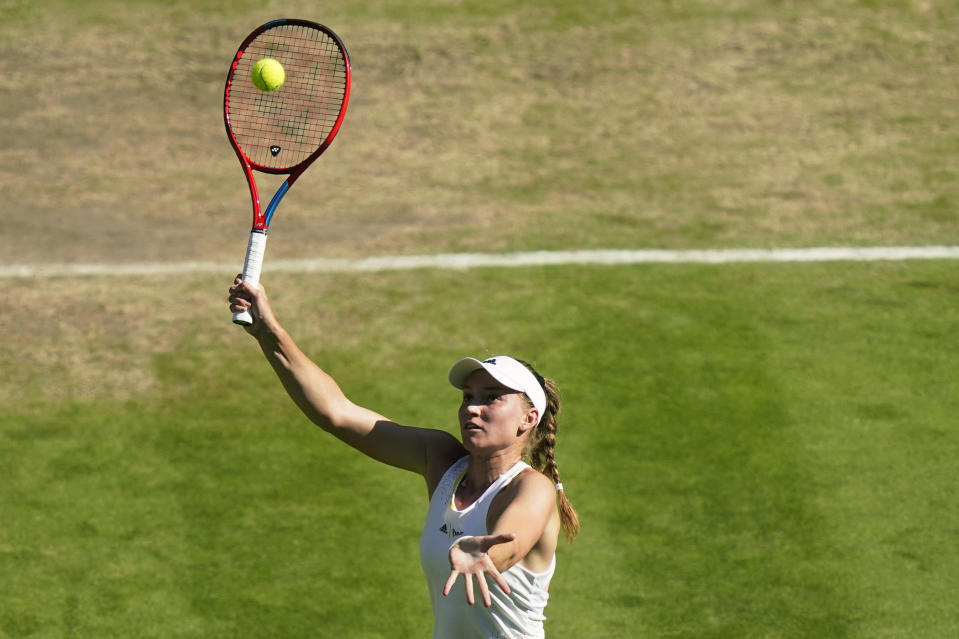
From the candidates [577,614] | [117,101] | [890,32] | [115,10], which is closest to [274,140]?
[117,101]

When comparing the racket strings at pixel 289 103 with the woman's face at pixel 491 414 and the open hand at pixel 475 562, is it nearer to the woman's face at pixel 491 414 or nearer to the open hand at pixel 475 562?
the woman's face at pixel 491 414

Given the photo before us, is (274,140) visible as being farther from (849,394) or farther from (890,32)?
(890,32)

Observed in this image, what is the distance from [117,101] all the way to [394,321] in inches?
193

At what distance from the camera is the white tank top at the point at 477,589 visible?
18.2 feet

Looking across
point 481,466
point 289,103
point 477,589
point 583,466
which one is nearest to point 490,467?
point 481,466

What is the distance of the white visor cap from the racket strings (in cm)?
672

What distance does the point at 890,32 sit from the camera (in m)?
16.2

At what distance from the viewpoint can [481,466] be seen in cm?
578

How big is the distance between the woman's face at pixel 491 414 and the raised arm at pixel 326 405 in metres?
0.39

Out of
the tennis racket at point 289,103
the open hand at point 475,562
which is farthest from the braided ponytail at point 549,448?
the tennis racket at point 289,103

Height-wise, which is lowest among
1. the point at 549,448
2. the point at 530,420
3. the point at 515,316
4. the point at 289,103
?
the point at 515,316

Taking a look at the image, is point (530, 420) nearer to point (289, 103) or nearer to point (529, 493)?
point (529, 493)

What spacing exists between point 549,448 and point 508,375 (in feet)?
1.95

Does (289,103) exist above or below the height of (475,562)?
below
